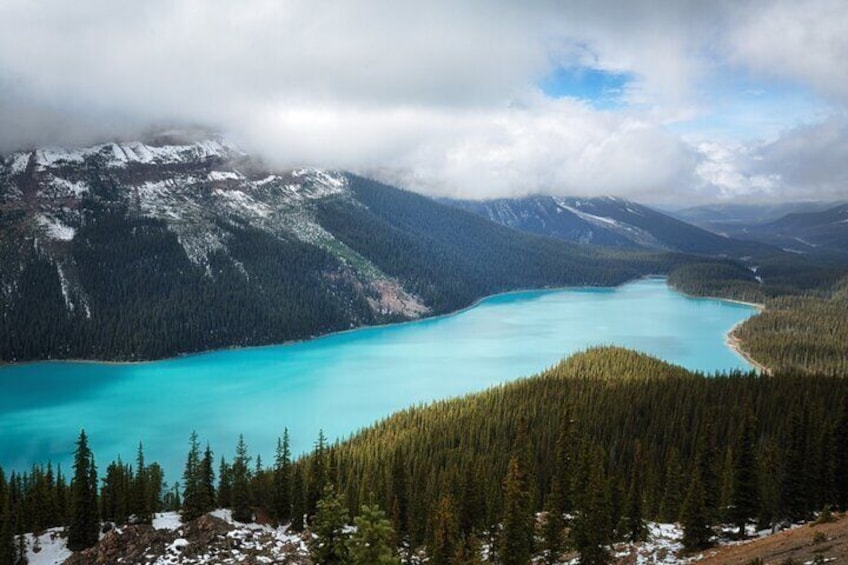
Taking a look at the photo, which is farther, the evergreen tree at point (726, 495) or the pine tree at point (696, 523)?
the evergreen tree at point (726, 495)

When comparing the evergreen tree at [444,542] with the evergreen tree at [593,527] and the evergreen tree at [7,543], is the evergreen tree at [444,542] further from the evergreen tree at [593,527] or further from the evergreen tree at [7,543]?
the evergreen tree at [7,543]

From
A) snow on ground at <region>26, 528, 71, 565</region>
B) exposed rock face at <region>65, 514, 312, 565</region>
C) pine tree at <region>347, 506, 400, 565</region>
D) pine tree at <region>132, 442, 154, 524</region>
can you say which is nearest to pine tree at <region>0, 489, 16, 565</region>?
snow on ground at <region>26, 528, 71, 565</region>

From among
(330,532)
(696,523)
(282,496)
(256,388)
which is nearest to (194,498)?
(282,496)

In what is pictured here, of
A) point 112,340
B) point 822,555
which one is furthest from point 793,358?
point 112,340

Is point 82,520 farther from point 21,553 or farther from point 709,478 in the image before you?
point 709,478

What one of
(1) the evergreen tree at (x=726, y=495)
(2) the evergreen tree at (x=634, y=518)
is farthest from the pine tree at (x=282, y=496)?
(1) the evergreen tree at (x=726, y=495)

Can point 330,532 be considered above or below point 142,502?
above
